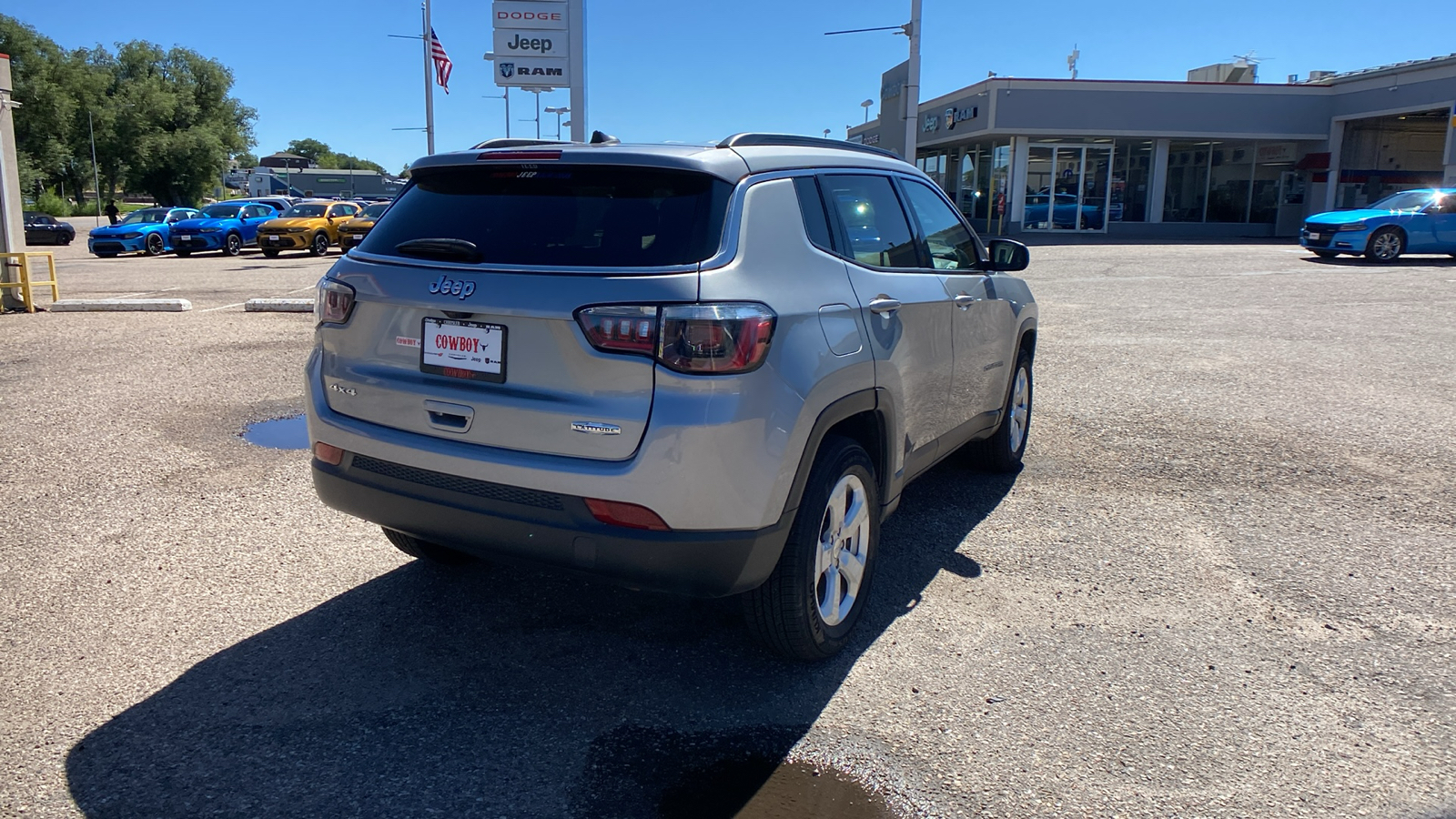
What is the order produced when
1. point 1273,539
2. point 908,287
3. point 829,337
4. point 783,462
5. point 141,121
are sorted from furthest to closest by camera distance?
point 141,121, point 1273,539, point 908,287, point 829,337, point 783,462

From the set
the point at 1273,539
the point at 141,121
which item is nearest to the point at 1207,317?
the point at 1273,539

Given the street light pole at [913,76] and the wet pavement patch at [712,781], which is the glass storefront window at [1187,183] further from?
the wet pavement patch at [712,781]

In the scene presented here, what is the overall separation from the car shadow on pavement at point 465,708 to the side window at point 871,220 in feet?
4.66

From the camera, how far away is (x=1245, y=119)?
115 feet

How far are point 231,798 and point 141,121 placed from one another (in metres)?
73.6

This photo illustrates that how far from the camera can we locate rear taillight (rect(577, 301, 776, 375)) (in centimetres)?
294

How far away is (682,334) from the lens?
2.94 meters

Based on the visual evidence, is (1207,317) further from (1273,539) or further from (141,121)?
(141,121)

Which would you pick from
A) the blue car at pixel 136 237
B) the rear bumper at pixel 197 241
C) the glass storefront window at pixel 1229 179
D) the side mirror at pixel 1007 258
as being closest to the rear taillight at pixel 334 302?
the side mirror at pixel 1007 258

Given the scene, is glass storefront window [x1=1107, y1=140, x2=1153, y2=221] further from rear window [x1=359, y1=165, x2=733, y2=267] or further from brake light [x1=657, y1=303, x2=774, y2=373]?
brake light [x1=657, y1=303, x2=774, y2=373]

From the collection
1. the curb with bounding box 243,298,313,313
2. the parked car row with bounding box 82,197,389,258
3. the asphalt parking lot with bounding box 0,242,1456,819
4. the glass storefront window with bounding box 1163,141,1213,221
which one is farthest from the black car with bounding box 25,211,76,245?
the glass storefront window with bounding box 1163,141,1213,221

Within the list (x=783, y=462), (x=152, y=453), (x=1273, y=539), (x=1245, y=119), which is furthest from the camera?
(x=1245, y=119)

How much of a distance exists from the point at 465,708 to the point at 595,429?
1084 mm

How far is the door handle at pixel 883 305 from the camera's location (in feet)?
12.3
